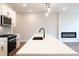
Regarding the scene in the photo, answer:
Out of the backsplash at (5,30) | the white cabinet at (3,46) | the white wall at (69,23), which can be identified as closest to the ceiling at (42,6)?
the backsplash at (5,30)

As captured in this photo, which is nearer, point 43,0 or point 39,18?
point 43,0

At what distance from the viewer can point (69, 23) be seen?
37.1ft

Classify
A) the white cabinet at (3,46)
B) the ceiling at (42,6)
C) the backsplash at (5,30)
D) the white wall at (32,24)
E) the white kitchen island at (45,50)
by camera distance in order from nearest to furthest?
1. the white kitchen island at (45,50)
2. the white cabinet at (3,46)
3. the backsplash at (5,30)
4. the ceiling at (42,6)
5. the white wall at (32,24)

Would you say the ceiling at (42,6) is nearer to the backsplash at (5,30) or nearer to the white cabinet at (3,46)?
the backsplash at (5,30)

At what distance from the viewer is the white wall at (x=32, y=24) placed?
1152 centimetres

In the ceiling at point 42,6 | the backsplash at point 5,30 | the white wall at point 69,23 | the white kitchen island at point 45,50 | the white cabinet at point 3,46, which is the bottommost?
the white cabinet at point 3,46

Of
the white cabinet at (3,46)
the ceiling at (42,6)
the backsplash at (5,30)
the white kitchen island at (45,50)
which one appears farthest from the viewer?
the ceiling at (42,6)

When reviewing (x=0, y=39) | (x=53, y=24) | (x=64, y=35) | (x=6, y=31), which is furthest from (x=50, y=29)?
(x=0, y=39)

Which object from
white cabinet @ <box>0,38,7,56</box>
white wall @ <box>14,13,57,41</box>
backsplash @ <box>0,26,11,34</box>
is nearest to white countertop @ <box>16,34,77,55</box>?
white cabinet @ <box>0,38,7,56</box>

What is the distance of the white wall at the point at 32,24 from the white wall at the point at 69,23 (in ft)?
1.95

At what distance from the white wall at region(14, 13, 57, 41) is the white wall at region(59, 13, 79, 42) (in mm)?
595

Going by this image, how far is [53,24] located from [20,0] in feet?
17.8

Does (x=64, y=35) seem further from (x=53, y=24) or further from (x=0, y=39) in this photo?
(x=0, y=39)

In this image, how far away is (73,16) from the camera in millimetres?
11305
